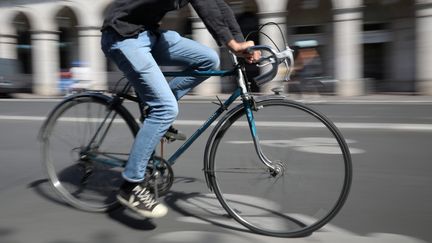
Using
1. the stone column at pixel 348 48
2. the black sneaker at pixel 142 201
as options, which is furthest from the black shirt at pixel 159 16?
the stone column at pixel 348 48

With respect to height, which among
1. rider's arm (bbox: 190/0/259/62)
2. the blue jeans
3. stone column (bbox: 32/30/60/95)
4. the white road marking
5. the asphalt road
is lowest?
stone column (bbox: 32/30/60/95)

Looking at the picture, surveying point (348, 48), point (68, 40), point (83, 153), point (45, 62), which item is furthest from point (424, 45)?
point (68, 40)

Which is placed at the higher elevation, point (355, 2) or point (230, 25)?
point (230, 25)

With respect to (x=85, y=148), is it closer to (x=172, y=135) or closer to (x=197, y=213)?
(x=172, y=135)

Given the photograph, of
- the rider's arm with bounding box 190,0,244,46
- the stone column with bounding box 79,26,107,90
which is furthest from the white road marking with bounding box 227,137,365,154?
the stone column with bounding box 79,26,107,90

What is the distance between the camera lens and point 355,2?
21500 mm

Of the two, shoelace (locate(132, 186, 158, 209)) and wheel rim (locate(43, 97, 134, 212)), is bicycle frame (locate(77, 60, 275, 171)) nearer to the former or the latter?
shoelace (locate(132, 186, 158, 209))

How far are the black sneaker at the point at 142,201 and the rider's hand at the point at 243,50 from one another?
42.9 inches

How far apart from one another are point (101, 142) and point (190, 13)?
73.9 ft

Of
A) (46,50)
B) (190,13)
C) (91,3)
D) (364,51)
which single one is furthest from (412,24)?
(46,50)

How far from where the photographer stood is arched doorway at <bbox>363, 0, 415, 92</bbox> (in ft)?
77.4

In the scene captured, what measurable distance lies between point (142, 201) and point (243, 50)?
118 centimetres

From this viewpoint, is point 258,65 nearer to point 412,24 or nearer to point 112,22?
point 112,22

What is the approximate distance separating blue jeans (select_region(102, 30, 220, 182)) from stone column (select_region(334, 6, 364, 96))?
61.7 feet
